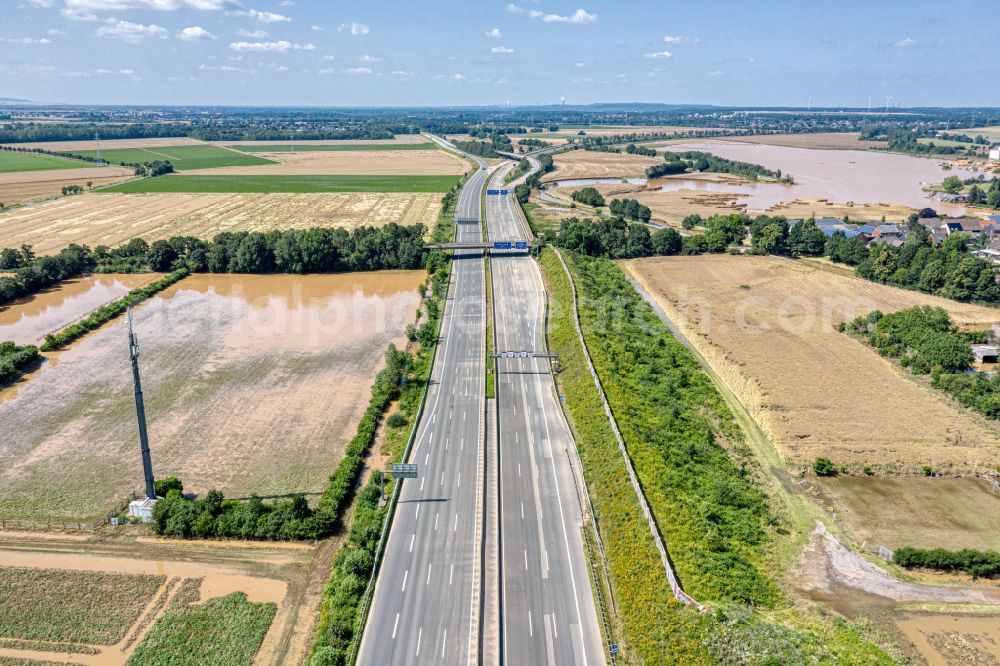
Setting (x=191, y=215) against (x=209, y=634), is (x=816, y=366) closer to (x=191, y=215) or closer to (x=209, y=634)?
(x=209, y=634)

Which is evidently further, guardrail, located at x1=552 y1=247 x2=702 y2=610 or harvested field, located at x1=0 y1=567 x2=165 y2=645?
guardrail, located at x1=552 y1=247 x2=702 y2=610

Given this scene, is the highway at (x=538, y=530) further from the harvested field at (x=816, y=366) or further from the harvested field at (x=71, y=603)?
the harvested field at (x=71, y=603)

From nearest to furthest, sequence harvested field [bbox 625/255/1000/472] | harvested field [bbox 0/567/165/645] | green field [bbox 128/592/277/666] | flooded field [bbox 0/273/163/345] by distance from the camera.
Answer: green field [bbox 128/592/277/666] < harvested field [bbox 0/567/165/645] < harvested field [bbox 625/255/1000/472] < flooded field [bbox 0/273/163/345]

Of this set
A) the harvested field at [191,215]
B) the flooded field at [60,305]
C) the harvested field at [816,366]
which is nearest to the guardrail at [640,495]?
the harvested field at [816,366]

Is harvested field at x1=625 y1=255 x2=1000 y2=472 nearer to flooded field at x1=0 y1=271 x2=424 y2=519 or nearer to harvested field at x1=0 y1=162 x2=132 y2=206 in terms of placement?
flooded field at x1=0 y1=271 x2=424 y2=519

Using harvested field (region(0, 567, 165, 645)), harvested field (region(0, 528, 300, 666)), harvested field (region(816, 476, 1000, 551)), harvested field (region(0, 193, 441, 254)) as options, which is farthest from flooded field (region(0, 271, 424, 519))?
harvested field (region(0, 193, 441, 254))

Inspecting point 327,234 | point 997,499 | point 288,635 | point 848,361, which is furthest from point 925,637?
point 327,234

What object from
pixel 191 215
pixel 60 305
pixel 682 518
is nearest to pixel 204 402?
pixel 682 518
